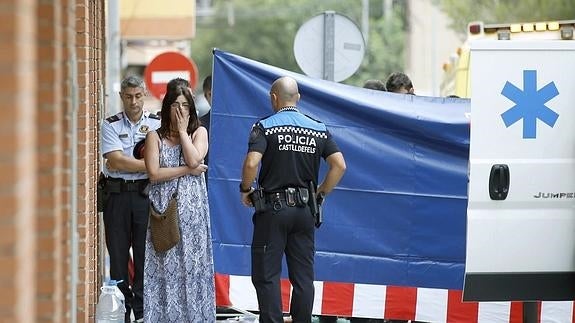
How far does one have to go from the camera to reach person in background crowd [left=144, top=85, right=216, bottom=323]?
28.2 ft

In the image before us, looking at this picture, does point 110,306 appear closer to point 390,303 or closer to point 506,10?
point 390,303

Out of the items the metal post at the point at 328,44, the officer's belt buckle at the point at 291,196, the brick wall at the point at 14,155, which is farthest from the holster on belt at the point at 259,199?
the brick wall at the point at 14,155

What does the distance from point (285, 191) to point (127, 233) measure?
1.74m

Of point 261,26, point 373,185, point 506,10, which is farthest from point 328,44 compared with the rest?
point 261,26

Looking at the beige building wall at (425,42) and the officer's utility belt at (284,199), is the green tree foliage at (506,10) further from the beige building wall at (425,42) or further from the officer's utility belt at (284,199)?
the officer's utility belt at (284,199)

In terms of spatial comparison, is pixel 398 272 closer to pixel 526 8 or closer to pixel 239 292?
pixel 239 292

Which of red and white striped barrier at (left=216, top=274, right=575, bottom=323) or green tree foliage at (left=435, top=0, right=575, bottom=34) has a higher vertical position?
green tree foliage at (left=435, top=0, right=575, bottom=34)

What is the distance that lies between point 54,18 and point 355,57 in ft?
28.7

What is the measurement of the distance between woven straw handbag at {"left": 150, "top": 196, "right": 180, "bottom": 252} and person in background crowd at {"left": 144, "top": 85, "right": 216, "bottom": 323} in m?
0.05

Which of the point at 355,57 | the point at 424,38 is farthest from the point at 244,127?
the point at 424,38

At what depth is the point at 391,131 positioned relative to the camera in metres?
9.58

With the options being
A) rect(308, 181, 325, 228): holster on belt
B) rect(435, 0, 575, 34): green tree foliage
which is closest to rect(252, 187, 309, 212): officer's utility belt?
rect(308, 181, 325, 228): holster on belt

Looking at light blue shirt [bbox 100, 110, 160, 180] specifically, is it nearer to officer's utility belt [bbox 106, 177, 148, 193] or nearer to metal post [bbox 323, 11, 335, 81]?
officer's utility belt [bbox 106, 177, 148, 193]

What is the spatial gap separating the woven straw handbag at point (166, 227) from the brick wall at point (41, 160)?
1.35m
